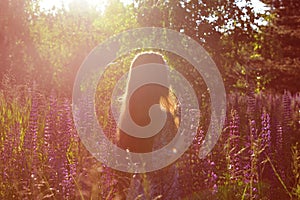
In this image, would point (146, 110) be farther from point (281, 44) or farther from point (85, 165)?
point (281, 44)

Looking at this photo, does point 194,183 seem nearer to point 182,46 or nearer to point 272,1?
point 182,46

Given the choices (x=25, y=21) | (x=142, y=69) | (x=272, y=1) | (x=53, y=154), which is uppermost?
(x=272, y=1)

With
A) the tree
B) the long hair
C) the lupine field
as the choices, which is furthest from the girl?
the tree

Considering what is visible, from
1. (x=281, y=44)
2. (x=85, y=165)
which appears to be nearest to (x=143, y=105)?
(x=85, y=165)

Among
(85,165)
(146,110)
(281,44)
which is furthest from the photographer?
(281,44)

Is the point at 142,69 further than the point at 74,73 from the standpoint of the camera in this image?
No

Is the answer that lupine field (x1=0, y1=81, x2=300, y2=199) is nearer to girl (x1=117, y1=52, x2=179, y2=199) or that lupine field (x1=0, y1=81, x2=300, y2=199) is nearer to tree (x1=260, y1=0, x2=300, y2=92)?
girl (x1=117, y1=52, x2=179, y2=199)

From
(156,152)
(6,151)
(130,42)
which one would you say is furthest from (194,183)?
(130,42)

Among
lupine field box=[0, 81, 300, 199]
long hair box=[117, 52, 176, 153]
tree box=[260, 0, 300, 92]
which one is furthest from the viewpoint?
tree box=[260, 0, 300, 92]

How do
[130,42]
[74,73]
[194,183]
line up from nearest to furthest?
[194,183] → [130,42] → [74,73]

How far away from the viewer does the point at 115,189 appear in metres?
3.67

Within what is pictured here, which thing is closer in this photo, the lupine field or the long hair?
the lupine field

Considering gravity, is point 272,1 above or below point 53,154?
above

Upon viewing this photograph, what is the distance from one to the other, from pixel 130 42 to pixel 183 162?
7.11m
